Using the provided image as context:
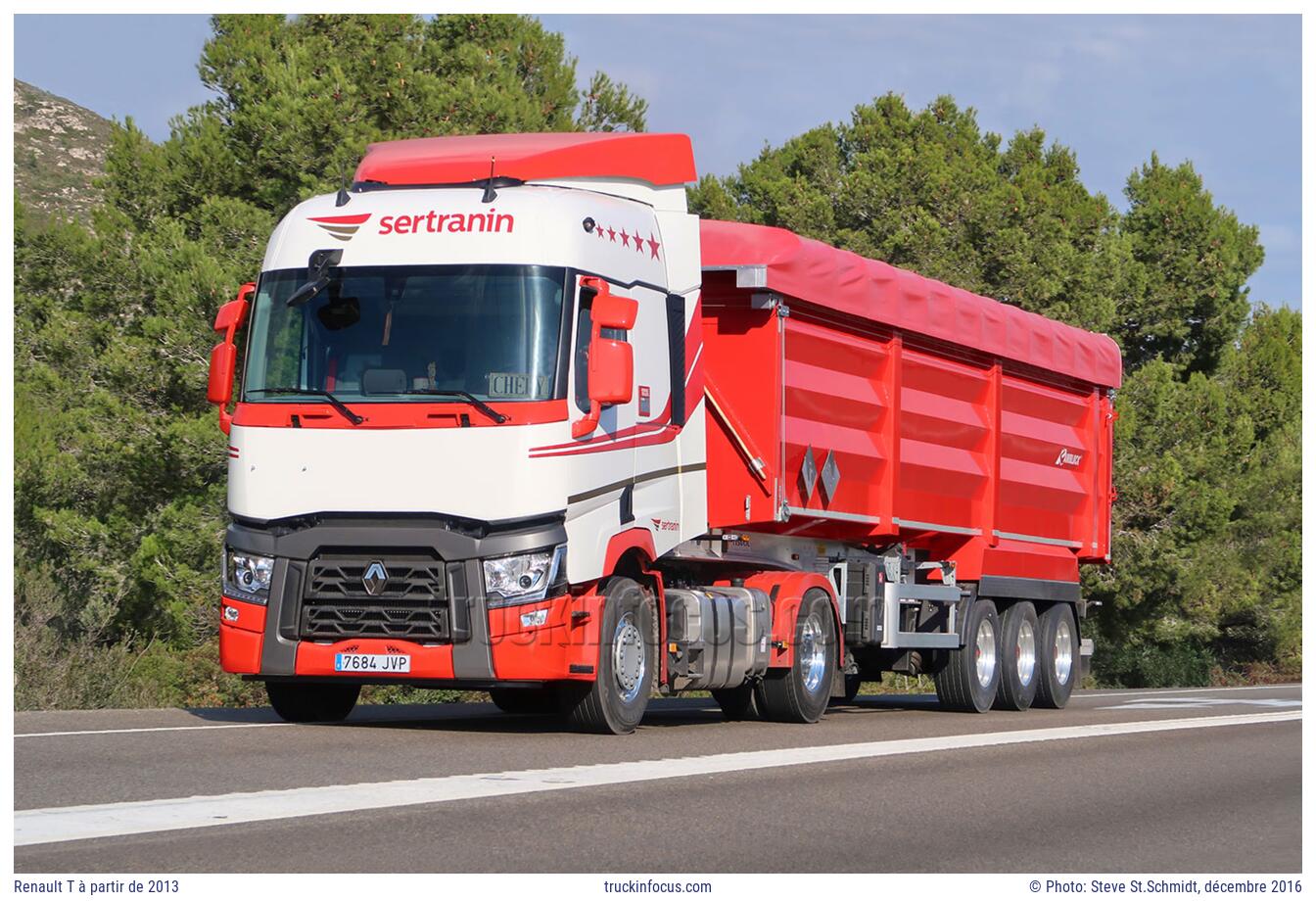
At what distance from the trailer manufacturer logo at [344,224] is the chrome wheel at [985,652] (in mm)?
8406

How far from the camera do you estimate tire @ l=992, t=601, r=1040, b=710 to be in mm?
19359

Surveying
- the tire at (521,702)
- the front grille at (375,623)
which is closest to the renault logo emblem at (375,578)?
the front grille at (375,623)

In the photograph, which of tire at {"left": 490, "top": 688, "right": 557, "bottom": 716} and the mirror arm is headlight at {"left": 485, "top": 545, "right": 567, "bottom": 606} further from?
tire at {"left": 490, "top": 688, "right": 557, "bottom": 716}

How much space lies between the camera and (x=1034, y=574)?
19.9m

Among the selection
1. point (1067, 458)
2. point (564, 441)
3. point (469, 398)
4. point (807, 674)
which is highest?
point (1067, 458)

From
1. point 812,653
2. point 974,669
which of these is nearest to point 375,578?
point 812,653

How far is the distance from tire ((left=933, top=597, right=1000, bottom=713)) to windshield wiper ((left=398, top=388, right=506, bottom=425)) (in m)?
7.67

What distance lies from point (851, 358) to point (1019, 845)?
8383 mm

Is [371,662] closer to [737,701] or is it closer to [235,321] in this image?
[235,321]

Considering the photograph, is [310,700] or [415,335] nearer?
[415,335]

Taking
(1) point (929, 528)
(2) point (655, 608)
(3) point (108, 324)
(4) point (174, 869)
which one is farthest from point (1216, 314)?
(4) point (174, 869)

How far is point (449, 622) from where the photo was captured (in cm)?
1209

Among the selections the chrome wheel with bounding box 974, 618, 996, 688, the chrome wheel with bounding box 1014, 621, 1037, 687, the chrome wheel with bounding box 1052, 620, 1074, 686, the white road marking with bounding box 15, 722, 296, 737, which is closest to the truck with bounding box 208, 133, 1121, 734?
the white road marking with bounding box 15, 722, 296, 737

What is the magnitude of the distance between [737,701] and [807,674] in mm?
646
